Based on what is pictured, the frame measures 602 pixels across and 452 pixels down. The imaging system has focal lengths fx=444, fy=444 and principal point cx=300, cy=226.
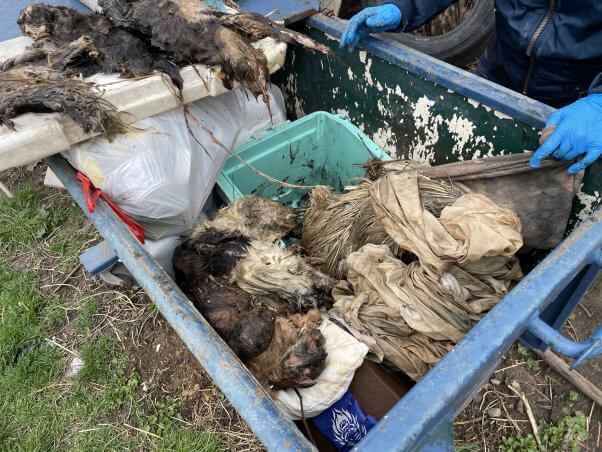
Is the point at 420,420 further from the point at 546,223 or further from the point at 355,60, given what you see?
the point at 355,60

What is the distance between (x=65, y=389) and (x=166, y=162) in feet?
3.98

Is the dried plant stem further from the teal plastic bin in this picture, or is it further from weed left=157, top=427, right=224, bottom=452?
weed left=157, top=427, right=224, bottom=452

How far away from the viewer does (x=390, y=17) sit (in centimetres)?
171

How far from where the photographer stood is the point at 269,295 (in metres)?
1.43

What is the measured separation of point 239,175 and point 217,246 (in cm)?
54

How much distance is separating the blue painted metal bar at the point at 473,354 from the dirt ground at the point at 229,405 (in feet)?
3.51

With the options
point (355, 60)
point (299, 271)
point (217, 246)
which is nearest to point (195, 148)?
point (217, 246)

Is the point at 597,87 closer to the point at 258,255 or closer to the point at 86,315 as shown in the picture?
the point at 258,255

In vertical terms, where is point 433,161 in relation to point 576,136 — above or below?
below

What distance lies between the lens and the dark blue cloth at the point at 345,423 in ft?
3.80

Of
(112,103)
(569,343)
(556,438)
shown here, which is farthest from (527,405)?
(112,103)

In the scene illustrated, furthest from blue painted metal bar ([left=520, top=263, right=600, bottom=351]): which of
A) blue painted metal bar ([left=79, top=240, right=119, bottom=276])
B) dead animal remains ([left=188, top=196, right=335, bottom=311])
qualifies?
blue painted metal bar ([left=79, top=240, right=119, bottom=276])

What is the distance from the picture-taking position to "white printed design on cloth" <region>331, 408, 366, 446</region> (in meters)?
1.16

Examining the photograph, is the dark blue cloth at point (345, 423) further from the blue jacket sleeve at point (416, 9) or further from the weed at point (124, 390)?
Answer: the blue jacket sleeve at point (416, 9)
